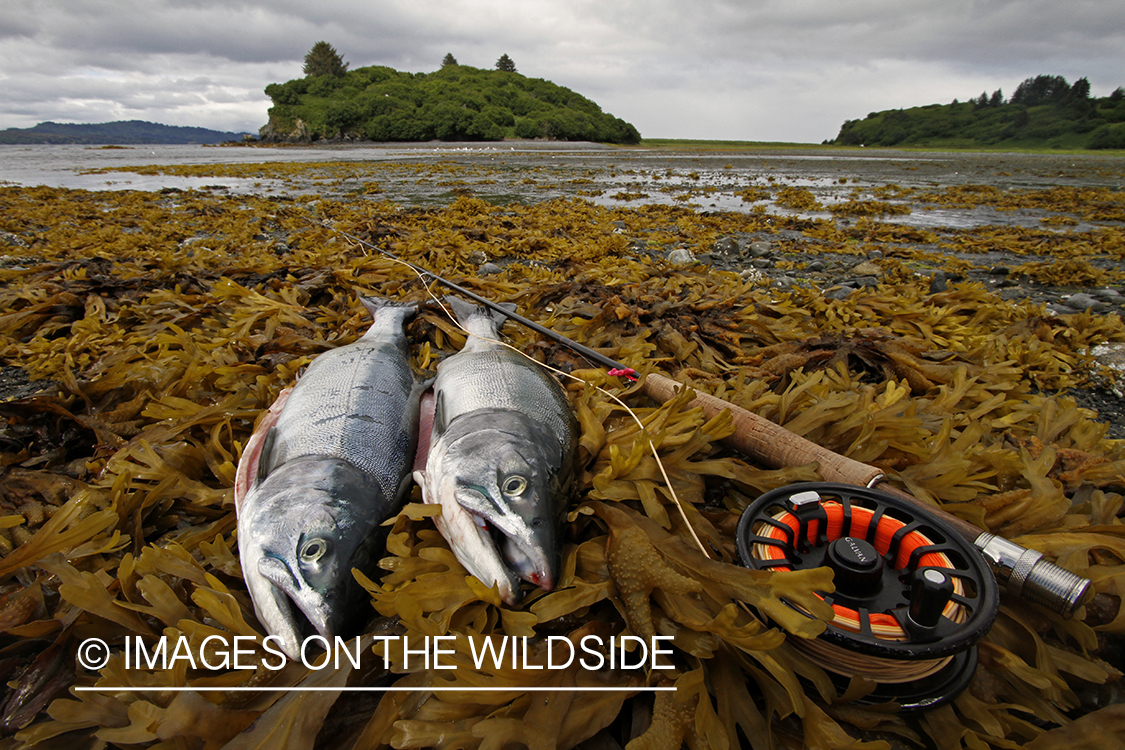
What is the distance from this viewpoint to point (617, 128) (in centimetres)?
8250

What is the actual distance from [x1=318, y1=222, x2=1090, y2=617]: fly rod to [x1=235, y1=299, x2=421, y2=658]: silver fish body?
4.43ft

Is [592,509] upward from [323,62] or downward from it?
downward

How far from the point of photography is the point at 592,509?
1910mm

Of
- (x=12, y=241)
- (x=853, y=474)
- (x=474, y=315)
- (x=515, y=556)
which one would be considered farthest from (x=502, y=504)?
(x=12, y=241)

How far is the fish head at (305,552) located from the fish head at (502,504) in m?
0.31

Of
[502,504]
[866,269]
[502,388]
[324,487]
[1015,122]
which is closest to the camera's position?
[502,504]

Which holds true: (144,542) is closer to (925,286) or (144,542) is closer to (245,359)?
(245,359)

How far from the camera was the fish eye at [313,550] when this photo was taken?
160 cm

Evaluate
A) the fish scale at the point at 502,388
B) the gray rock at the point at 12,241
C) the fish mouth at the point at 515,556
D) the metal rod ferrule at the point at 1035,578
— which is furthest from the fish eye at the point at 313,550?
the gray rock at the point at 12,241

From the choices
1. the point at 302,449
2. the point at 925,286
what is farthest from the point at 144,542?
the point at 925,286

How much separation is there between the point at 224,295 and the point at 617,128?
3510 inches

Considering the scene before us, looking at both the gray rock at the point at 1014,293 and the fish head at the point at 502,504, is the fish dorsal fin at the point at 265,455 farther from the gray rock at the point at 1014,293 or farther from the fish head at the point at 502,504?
the gray rock at the point at 1014,293

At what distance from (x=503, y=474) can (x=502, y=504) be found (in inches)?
4.6

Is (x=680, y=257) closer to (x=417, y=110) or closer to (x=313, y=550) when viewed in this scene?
(x=313, y=550)
